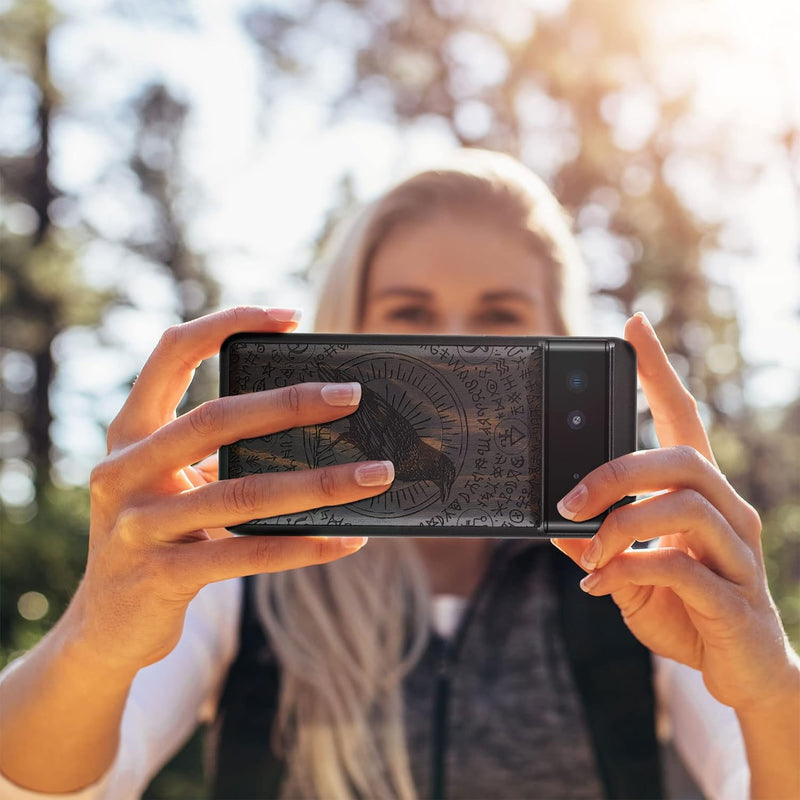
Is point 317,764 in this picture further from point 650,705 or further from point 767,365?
point 767,365

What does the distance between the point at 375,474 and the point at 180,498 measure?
1.11 feet

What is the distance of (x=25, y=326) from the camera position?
1340 cm

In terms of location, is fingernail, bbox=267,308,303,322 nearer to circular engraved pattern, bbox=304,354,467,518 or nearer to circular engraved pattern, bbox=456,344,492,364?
circular engraved pattern, bbox=304,354,467,518

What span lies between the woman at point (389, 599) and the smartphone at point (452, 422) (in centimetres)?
7

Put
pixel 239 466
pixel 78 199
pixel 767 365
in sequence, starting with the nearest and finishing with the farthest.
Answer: pixel 239 466 < pixel 767 365 < pixel 78 199

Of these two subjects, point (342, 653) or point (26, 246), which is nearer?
point (342, 653)

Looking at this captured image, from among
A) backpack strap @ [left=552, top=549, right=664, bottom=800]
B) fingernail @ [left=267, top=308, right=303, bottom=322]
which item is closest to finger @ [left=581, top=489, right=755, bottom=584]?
fingernail @ [left=267, top=308, right=303, bottom=322]

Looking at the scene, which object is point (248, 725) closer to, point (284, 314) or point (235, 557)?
point (235, 557)

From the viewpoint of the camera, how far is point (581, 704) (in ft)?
7.54

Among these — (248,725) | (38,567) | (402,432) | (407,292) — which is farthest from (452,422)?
(38,567)

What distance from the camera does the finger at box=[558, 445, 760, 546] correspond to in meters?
1.33

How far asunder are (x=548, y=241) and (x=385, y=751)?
5.67 ft

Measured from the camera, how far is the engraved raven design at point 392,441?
4.84ft

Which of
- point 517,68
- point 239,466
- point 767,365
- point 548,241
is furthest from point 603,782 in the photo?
point 767,365
